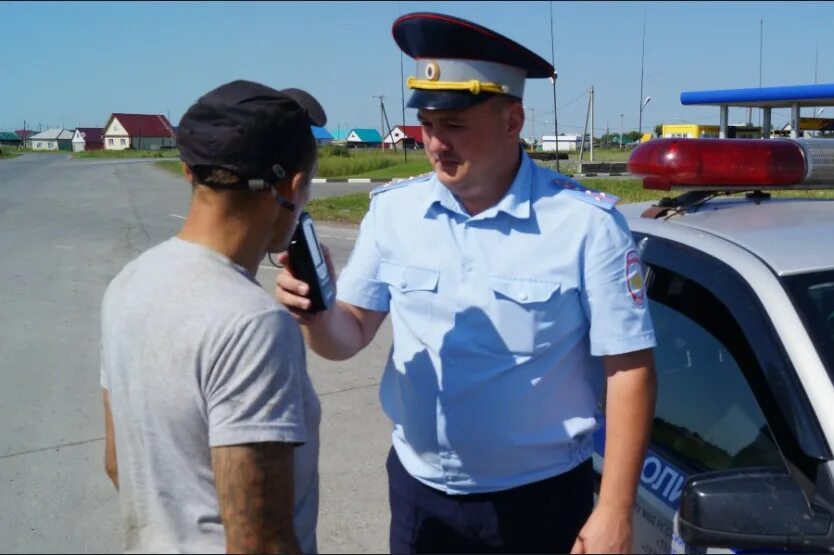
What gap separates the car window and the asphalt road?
0.83 m

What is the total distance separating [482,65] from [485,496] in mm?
989

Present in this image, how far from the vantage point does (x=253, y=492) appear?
1231 millimetres

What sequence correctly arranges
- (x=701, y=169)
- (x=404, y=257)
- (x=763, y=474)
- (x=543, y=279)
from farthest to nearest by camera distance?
(x=701, y=169) → (x=404, y=257) → (x=543, y=279) → (x=763, y=474)

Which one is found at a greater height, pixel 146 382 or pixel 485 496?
pixel 146 382

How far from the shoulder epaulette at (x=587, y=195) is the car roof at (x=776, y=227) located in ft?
1.43

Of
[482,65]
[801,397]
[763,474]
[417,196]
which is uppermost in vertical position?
[482,65]

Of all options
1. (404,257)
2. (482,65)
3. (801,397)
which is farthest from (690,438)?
(482,65)

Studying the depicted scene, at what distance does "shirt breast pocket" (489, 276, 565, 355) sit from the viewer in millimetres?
1891

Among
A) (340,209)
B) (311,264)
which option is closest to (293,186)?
(311,264)

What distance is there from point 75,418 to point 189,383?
13.5ft

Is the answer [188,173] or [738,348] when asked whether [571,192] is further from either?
[188,173]

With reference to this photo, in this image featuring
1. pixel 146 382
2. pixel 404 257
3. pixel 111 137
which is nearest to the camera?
pixel 146 382

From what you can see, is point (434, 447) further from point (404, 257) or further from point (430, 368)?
point (404, 257)

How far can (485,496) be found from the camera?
2.00 meters
